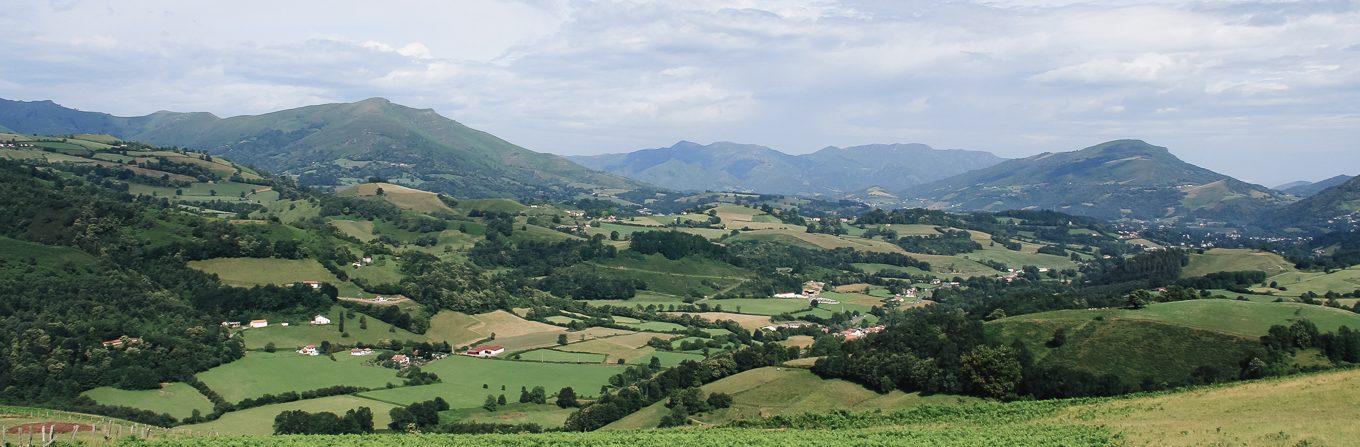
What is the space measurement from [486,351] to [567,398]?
21282 mm

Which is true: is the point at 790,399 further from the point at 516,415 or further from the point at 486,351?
the point at 486,351

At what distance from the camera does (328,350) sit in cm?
8469

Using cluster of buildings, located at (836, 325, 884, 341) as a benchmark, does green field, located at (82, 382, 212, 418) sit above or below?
below

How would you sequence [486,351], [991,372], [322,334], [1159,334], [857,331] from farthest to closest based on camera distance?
[857,331] → [322,334] → [486,351] → [1159,334] → [991,372]

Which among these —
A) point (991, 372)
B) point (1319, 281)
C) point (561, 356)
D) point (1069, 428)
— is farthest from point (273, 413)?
point (1319, 281)

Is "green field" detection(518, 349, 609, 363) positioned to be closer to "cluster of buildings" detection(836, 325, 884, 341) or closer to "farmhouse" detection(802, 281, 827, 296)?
"cluster of buildings" detection(836, 325, 884, 341)

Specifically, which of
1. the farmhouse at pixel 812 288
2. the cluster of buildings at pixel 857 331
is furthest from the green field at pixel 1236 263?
the cluster of buildings at pixel 857 331

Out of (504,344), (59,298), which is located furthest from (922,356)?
(59,298)

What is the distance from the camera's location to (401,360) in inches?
3243

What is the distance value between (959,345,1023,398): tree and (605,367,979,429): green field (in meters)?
1.52

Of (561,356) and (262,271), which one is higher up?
(262,271)

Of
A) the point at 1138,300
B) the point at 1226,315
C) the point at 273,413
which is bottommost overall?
the point at 273,413

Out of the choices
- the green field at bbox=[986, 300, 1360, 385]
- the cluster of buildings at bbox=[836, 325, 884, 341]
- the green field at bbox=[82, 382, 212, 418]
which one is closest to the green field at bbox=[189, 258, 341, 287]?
the green field at bbox=[82, 382, 212, 418]

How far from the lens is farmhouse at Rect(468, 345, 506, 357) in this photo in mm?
87375
